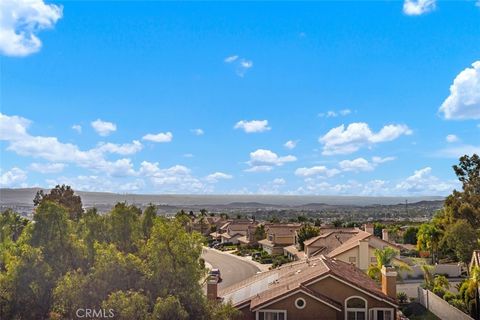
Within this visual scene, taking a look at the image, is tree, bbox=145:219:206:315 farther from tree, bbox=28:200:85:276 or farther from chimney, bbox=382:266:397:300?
chimney, bbox=382:266:397:300

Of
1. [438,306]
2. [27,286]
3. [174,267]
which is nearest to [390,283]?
[438,306]

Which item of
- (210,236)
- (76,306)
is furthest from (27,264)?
(210,236)

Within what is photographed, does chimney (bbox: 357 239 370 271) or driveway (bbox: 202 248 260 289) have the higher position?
chimney (bbox: 357 239 370 271)

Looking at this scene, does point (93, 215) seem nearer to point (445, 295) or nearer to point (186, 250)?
point (186, 250)

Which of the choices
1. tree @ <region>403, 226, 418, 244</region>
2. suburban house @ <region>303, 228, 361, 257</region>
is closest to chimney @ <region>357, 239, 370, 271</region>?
suburban house @ <region>303, 228, 361, 257</region>

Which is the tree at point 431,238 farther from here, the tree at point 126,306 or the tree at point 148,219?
the tree at point 126,306

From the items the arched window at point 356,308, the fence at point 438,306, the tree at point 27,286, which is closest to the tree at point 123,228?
the tree at point 27,286

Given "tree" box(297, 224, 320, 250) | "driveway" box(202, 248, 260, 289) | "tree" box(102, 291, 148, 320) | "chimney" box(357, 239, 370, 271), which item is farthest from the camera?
"tree" box(297, 224, 320, 250)
